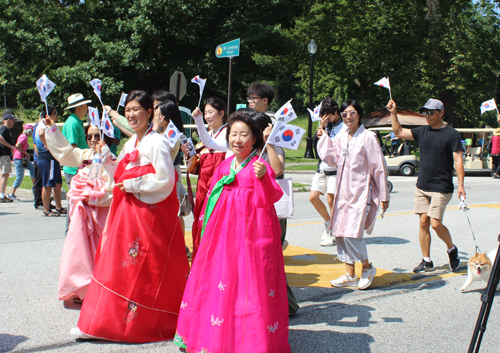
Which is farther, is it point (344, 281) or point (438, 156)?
point (438, 156)

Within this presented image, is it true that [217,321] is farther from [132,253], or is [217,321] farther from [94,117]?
[94,117]

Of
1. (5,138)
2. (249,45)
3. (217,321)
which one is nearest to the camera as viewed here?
(217,321)

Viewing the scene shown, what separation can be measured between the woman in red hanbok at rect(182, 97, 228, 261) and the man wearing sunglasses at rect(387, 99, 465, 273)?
6.30ft

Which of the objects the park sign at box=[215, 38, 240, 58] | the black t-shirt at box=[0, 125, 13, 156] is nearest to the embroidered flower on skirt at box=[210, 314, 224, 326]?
the park sign at box=[215, 38, 240, 58]

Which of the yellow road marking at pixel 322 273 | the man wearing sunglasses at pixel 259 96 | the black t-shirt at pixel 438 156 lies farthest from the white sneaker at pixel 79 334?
the black t-shirt at pixel 438 156

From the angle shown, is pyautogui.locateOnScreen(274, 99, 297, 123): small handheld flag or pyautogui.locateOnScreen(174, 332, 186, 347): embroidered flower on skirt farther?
pyautogui.locateOnScreen(274, 99, 297, 123): small handheld flag

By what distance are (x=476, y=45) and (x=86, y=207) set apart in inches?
1113

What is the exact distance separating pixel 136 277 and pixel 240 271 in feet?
2.80

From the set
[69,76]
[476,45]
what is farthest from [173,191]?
[476,45]

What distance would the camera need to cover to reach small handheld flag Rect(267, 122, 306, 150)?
363 centimetres

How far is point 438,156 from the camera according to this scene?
570 cm

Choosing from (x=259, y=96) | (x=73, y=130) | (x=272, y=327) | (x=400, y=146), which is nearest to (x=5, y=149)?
(x=73, y=130)

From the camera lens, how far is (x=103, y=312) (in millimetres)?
3602

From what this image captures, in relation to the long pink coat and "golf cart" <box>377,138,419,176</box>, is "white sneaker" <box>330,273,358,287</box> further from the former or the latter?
"golf cart" <box>377,138,419,176</box>
